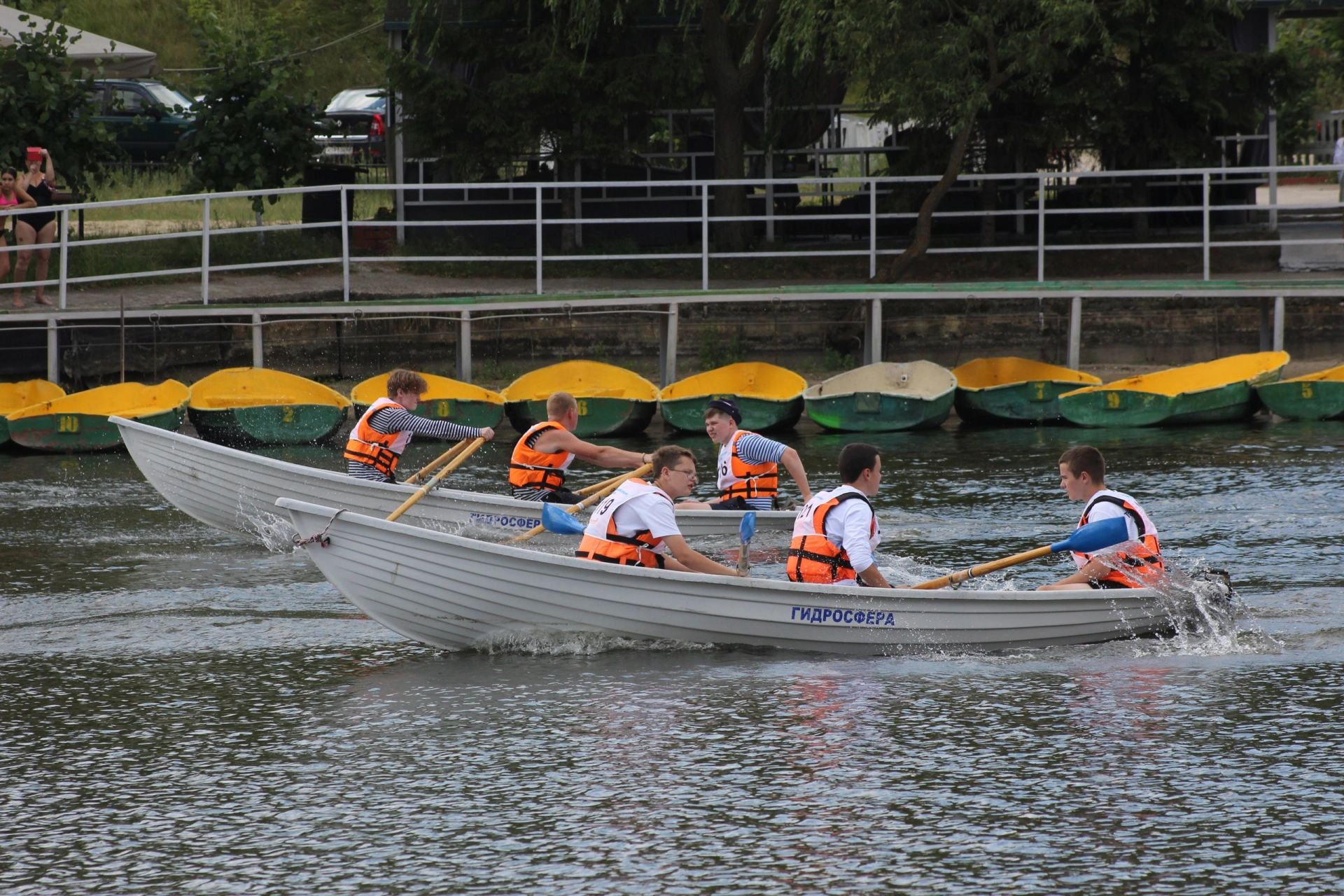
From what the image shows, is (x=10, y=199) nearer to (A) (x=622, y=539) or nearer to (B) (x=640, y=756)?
(A) (x=622, y=539)

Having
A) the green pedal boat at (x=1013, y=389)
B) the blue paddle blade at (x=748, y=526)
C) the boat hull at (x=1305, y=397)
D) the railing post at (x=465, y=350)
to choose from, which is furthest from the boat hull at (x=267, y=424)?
the boat hull at (x=1305, y=397)

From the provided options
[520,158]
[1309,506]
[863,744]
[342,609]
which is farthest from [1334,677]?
[520,158]

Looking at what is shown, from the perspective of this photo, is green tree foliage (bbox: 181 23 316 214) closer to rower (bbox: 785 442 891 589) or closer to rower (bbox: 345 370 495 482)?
rower (bbox: 345 370 495 482)

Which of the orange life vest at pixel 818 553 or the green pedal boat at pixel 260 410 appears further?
the green pedal boat at pixel 260 410

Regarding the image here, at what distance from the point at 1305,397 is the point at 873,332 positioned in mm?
5548

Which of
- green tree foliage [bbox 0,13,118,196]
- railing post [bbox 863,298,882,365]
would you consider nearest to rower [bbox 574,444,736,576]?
railing post [bbox 863,298,882,365]

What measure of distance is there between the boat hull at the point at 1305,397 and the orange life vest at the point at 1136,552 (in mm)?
10667

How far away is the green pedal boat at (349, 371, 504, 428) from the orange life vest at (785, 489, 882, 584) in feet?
32.5

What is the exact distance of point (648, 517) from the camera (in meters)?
8.80

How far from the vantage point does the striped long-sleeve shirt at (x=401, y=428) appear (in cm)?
1227

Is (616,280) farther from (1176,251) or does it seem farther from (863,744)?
(863,744)

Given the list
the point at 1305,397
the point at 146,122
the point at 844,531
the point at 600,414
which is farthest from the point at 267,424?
the point at 146,122

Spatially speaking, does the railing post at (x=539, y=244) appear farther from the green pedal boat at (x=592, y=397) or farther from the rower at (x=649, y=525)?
the rower at (x=649, y=525)

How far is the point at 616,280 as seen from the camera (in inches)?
898
